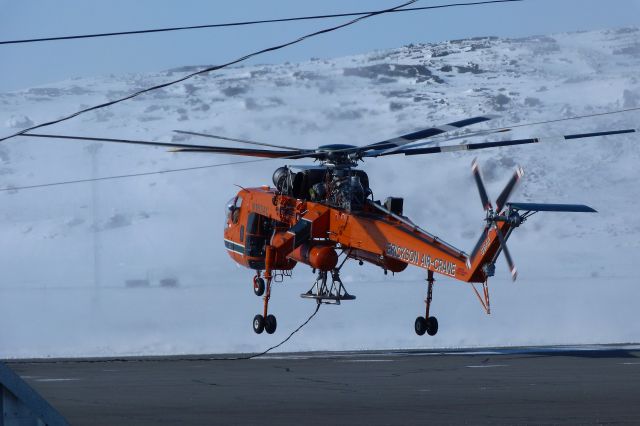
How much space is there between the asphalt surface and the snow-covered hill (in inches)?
1185

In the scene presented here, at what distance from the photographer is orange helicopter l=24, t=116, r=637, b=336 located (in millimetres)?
30906

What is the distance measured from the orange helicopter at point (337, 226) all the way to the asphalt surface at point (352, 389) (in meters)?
2.54

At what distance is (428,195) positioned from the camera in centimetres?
10831

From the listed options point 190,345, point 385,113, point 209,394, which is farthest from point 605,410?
point 385,113

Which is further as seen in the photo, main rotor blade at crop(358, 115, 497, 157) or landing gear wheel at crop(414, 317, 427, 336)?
landing gear wheel at crop(414, 317, 427, 336)

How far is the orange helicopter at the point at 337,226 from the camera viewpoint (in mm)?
30906

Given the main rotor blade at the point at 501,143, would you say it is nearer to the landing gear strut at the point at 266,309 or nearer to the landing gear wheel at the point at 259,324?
the landing gear strut at the point at 266,309

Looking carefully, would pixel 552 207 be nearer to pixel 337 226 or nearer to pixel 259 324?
pixel 337 226

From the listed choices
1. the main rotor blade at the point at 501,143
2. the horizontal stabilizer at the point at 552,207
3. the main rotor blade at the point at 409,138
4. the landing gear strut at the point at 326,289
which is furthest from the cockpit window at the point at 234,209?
the horizontal stabilizer at the point at 552,207

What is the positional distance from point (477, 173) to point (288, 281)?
73.6 metres

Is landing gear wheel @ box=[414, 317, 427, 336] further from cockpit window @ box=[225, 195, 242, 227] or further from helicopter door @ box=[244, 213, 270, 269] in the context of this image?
cockpit window @ box=[225, 195, 242, 227]

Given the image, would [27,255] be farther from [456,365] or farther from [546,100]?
[456,365]

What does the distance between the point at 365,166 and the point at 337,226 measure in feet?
235

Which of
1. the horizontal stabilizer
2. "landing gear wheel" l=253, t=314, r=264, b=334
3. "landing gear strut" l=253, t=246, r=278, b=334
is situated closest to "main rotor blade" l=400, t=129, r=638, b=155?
the horizontal stabilizer
